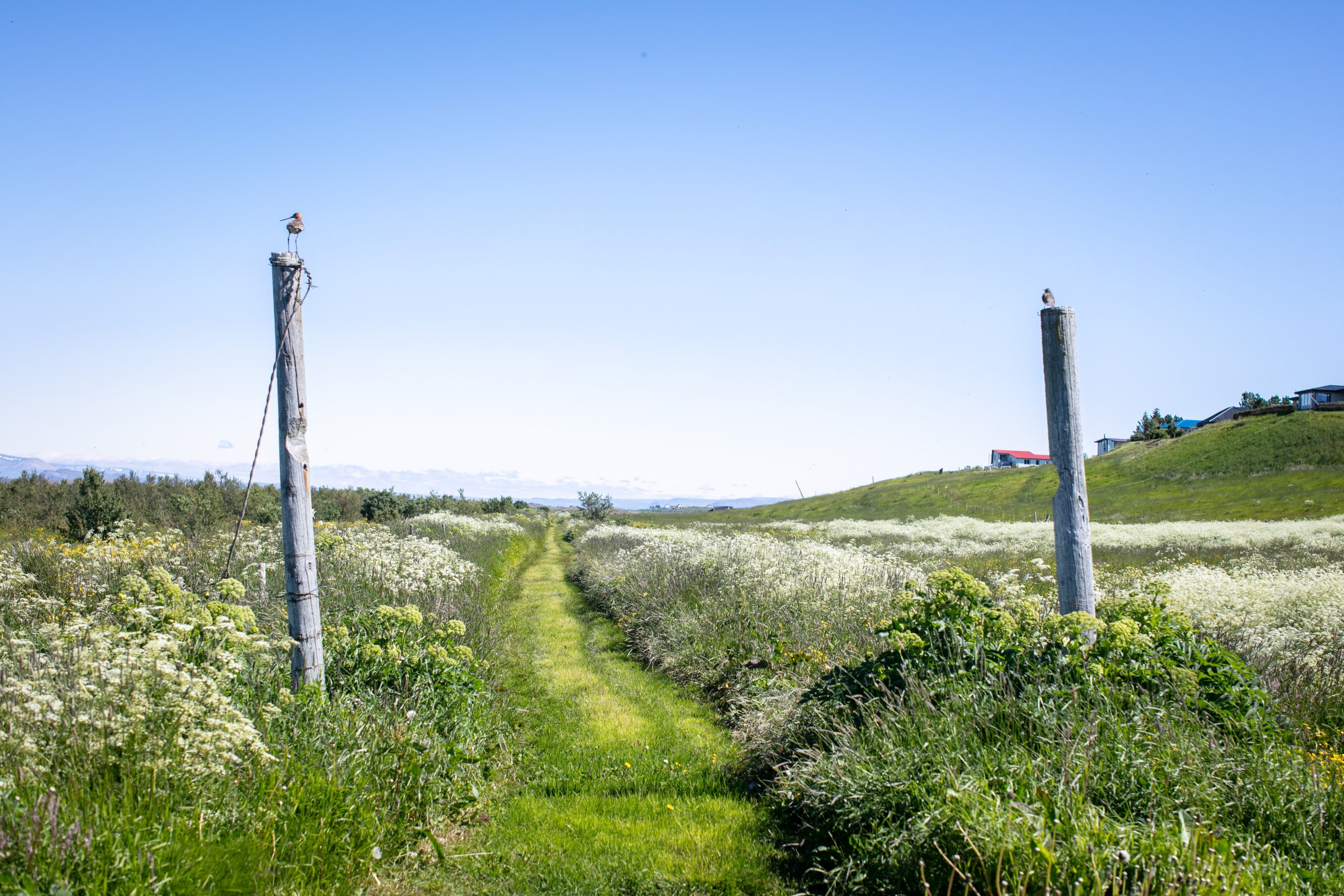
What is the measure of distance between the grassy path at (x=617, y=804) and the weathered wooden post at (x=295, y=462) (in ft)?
5.47

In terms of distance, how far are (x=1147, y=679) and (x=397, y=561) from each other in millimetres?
8563

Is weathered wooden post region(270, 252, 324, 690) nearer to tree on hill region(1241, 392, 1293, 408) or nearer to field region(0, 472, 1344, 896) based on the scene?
field region(0, 472, 1344, 896)

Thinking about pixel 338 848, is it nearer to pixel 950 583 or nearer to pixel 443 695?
pixel 443 695

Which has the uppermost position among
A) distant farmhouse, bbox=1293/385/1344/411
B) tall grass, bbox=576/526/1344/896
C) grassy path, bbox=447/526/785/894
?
distant farmhouse, bbox=1293/385/1344/411

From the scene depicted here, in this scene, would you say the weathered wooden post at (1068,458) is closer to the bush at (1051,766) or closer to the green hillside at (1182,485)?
the bush at (1051,766)

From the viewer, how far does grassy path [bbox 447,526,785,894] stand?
14.2 feet

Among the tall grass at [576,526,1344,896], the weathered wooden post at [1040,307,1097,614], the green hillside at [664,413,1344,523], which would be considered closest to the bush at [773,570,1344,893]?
the tall grass at [576,526,1344,896]

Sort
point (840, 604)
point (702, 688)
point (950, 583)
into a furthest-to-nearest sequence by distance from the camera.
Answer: point (840, 604) < point (702, 688) < point (950, 583)

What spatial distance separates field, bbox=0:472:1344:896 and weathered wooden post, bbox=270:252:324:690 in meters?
0.22

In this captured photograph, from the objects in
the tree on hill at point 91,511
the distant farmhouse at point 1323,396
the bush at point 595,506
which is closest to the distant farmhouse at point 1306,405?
the distant farmhouse at point 1323,396

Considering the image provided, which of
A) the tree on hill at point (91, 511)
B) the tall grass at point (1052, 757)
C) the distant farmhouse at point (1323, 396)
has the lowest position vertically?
the tall grass at point (1052, 757)

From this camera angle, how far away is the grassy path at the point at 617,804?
14.2 feet

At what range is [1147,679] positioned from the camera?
4637 mm

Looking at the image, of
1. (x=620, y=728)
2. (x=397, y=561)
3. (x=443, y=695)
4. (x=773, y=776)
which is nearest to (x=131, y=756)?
Result: (x=443, y=695)
